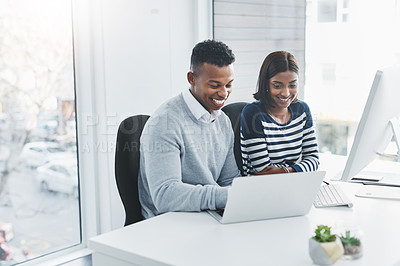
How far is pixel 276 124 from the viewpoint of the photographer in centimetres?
184

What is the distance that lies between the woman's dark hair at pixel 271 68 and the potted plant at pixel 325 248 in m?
0.77

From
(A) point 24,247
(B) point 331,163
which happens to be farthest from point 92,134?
(B) point 331,163

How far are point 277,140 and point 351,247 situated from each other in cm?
73

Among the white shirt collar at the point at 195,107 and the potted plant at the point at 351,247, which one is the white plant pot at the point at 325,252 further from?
the white shirt collar at the point at 195,107

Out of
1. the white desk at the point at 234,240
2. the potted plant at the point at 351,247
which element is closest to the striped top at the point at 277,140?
the white desk at the point at 234,240

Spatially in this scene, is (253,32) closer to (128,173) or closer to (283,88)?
(283,88)

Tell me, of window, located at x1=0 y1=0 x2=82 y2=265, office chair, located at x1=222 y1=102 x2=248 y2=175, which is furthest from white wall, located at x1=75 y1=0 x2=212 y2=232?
office chair, located at x1=222 y1=102 x2=248 y2=175

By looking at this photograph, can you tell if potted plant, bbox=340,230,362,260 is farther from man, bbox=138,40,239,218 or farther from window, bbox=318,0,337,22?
window, bbox=318,0,337,22

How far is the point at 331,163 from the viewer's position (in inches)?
94.9

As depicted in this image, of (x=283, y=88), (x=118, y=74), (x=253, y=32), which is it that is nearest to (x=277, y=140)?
(x=283, y=88)

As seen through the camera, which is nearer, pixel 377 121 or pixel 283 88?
pixel 377 121

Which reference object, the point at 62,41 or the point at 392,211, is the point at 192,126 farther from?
the point at 62,41

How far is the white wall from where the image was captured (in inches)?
106

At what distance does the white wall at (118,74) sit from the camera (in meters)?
2.70
